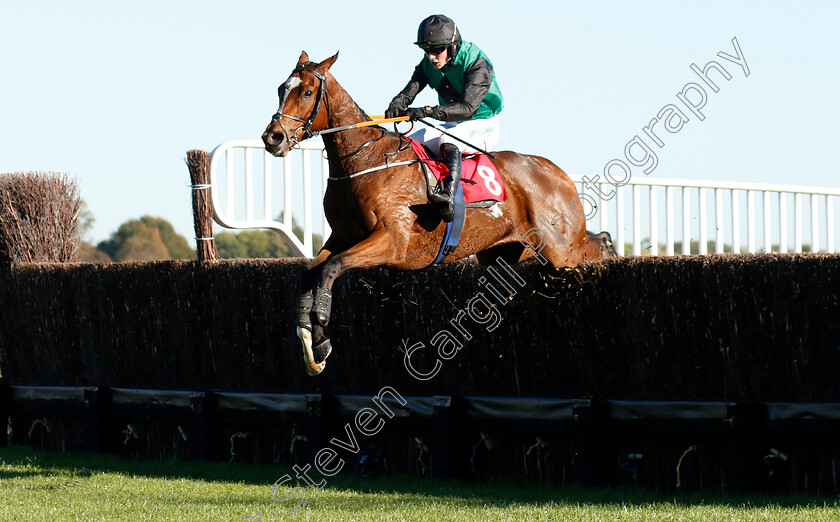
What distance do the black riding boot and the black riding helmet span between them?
29.2 inches

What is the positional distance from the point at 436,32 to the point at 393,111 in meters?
0.66

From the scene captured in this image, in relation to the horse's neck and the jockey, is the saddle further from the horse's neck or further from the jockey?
the horse's neck

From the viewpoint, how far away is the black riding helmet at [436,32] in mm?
7637

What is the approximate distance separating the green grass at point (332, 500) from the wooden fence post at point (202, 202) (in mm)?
2144

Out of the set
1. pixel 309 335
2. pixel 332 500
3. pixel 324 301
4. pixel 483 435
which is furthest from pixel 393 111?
pixel 332 500

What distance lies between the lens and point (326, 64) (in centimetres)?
710

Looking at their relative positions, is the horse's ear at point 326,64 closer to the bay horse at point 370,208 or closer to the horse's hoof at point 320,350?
the bay horse at point 370,208

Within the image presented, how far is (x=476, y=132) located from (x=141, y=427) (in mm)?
4561

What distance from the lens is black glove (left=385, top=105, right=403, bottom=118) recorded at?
778cm

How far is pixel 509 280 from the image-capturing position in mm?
8406

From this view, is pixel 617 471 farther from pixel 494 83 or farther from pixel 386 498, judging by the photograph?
pixel 494 83

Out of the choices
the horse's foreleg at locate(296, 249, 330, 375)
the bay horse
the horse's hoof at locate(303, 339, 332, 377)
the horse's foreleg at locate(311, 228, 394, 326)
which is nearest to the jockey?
the bay horse

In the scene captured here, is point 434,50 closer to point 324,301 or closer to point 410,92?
point 410,92

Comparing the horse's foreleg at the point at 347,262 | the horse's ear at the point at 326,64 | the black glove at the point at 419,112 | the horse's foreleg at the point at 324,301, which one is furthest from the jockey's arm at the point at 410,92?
the horse's foreleg at the point at 324,301
